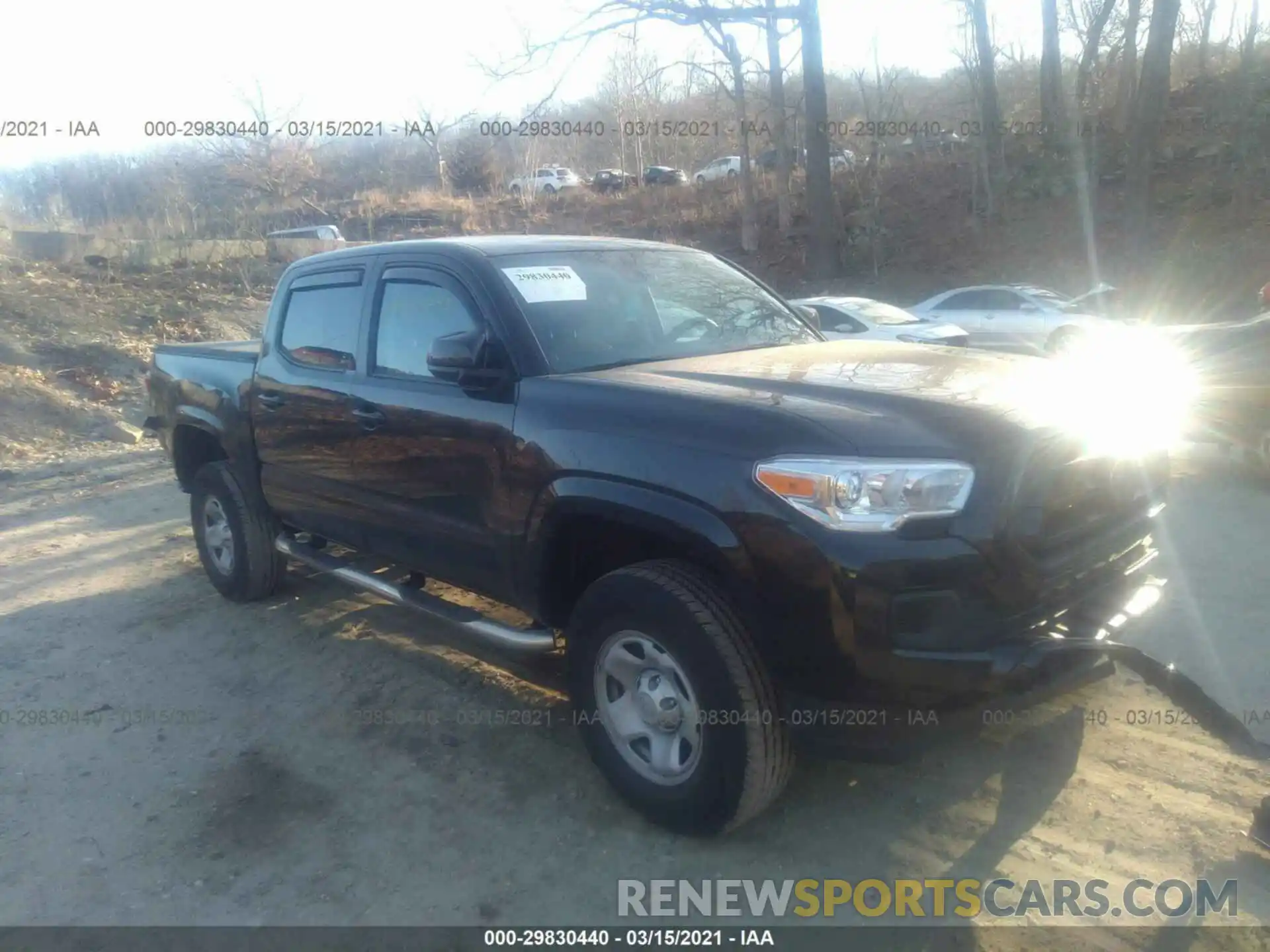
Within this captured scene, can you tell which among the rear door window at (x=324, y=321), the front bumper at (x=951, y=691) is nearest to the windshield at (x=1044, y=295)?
the rear door window at (x=324, y=321)

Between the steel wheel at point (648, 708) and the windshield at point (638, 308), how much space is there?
1.11m

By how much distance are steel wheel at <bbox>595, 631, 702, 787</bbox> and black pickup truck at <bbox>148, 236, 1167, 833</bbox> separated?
0.01m

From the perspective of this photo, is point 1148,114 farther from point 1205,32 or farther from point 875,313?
point 1205,32

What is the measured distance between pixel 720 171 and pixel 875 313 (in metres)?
27.2

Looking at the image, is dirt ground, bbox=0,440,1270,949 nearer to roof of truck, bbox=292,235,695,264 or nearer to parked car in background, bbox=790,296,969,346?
roof of truck, bbox=292,235,695,264

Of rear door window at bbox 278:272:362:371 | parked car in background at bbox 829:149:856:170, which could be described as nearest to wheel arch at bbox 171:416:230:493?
rear door window at bbox 278:272:362:371

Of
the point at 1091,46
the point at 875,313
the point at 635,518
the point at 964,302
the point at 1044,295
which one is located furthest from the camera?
the point at 1091,46

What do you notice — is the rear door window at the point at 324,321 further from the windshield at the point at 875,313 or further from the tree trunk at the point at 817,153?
the tree trunk at the point at 817,153

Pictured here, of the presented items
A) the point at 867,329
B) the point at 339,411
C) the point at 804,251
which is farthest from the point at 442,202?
the point at 339,411

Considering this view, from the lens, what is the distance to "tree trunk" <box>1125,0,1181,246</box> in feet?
→ 69.6

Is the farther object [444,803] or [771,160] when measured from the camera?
[771,160]

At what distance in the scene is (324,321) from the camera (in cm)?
507

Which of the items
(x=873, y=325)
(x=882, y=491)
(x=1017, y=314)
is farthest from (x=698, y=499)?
(x=1017, y=314)

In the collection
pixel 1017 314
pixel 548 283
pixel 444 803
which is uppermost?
pixel 548 283
